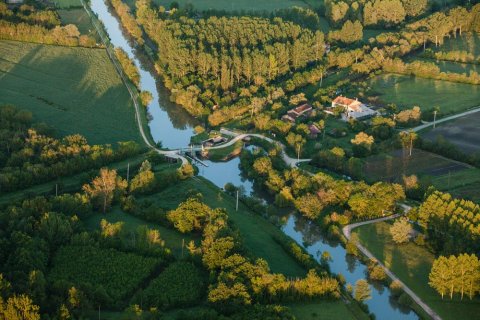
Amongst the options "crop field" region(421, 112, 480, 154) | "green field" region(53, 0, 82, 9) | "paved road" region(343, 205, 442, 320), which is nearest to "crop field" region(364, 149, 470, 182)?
"crop field" region(421, 112, 480, 154)

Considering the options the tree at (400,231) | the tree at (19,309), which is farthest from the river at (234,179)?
the tree at (19,309)

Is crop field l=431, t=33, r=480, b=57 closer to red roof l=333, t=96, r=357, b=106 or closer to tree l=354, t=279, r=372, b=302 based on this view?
red roof l=333, t=96, r=357, b=106

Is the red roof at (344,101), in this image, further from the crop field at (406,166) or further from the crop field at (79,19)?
the crop field at (79,19)

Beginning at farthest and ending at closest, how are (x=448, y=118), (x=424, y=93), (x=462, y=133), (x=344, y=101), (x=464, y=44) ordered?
(x=464, y=44) → (x=424, y=93) → (x=344, y=101) → (x=448, y=118) → (x=462, y=133)

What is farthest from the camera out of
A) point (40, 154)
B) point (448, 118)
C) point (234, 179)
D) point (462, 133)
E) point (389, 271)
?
point (448, 118)

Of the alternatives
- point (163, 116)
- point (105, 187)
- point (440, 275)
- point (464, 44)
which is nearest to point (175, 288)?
point (105, 187)

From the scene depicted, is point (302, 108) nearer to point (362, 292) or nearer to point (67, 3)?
point (362, 292)

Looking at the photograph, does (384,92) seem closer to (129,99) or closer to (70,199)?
(129,99)
